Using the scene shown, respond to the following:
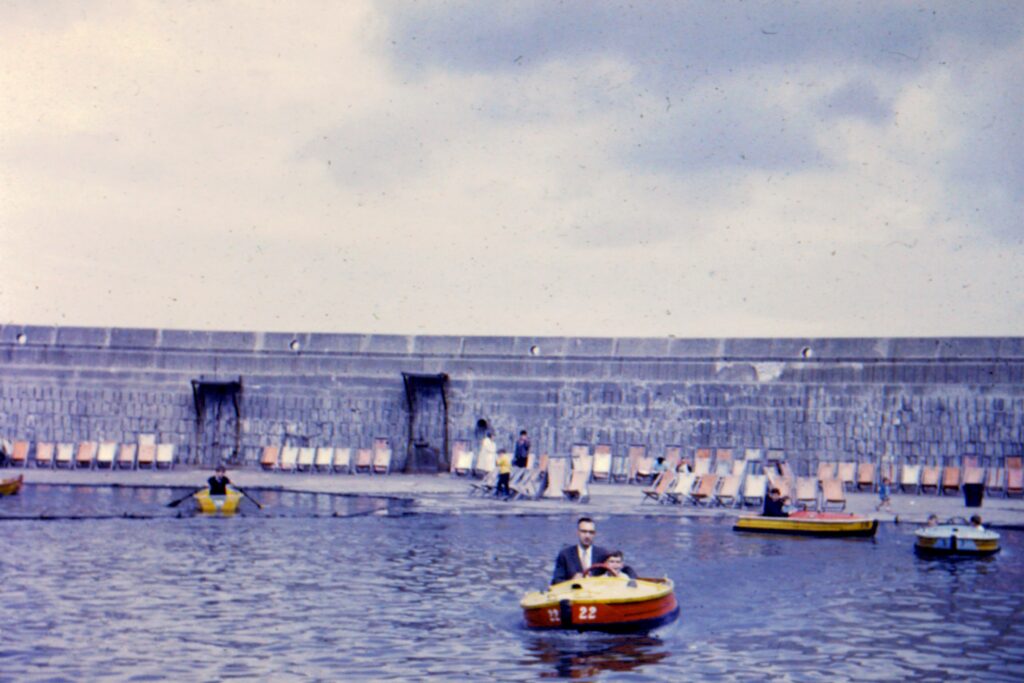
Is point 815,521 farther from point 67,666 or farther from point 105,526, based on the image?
point 67,666

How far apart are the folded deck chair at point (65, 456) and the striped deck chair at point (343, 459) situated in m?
Answer: 7.39

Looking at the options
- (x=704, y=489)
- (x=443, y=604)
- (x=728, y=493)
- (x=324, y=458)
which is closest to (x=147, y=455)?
(x=324, y=458)

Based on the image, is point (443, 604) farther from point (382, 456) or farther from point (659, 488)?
point (382, 456)

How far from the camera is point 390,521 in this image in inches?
1056

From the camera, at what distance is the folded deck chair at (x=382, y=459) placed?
3781 cm

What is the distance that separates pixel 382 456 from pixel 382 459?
86 mm

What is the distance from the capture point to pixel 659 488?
104ft

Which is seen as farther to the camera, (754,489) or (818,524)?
(754,489)

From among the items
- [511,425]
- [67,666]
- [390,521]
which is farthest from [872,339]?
[67,666]

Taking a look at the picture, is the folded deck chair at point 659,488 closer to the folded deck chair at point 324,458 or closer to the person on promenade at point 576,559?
the folded deck chair at point 324,458

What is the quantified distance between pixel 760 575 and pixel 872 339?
50.0ft

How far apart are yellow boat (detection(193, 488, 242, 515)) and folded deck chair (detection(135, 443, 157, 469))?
11.0 m

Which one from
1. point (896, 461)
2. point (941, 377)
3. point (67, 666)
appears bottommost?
point (67, 666)

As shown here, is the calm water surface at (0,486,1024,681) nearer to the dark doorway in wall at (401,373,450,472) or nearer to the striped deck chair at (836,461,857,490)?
the striped deck chair at (836,461,857,490)
